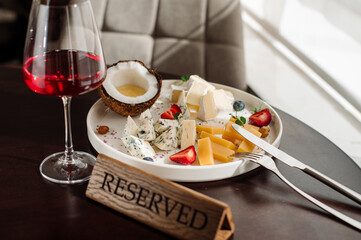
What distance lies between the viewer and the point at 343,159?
3.56ft

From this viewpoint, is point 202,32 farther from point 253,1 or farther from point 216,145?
point 216,145

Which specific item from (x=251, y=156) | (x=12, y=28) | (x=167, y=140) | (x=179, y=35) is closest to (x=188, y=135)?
(x=167, y=140)

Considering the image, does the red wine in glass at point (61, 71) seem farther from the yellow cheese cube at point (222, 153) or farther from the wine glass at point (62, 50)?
the yellow cheese cube at point (222, 153)

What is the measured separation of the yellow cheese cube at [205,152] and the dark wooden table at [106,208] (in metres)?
0.05

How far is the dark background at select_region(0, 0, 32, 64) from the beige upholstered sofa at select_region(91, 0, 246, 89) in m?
0.83

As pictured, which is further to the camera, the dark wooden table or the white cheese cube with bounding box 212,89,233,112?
the white cheese cube with bounding box 212,89,233,112

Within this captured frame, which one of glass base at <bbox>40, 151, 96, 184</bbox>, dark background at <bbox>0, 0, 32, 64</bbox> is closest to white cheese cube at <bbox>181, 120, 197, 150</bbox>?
glass base at <bbox>40, 151, 96, 184</bbox>

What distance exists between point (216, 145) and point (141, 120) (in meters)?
0.21

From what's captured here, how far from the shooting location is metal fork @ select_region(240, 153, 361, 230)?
0.83 m

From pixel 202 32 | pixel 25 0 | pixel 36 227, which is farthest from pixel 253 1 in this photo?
pixel 36 227

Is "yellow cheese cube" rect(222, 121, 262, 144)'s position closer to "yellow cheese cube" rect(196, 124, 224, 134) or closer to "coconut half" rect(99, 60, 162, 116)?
"yellow cheese cube" rect(196, 124, 224, 134)

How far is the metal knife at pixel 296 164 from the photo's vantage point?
0.87 m

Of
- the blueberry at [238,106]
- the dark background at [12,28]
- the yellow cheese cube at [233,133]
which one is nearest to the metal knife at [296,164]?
the yellow cheese cube at [233,133]

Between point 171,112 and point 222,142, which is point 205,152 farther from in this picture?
point 171,112
